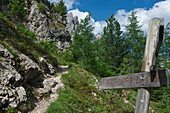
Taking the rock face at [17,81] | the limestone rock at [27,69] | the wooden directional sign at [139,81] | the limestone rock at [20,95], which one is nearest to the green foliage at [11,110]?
the rock face at [17,81]

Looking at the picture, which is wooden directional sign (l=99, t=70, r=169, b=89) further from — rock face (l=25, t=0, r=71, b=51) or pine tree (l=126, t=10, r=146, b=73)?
rock face (l=25, t=0, r=71, b=51)

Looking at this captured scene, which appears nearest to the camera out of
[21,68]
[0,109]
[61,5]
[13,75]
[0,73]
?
[0,109]

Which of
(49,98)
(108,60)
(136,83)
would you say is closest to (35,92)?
(49,98)

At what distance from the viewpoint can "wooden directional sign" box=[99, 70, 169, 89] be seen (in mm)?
1825

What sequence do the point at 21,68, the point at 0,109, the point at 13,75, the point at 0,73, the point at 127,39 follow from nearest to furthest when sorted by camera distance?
the point at 0,109 < the point at 0,73 < the point at 13,75 < the point at 21,68 < the point at 127,39

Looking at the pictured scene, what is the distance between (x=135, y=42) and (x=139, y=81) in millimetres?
23992

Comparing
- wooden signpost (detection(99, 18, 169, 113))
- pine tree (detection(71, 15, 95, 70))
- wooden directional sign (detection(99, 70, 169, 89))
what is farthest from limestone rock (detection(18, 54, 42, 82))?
pine tree (detection(71, 15, 95, 70))

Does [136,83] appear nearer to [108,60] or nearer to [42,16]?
[108,60]

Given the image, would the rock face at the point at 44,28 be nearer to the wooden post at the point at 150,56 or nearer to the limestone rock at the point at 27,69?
the limestone rock at the point at 27,69

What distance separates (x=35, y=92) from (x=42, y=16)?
115ft

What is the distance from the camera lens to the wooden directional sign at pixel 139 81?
183 cm

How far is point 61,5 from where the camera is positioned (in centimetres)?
5169

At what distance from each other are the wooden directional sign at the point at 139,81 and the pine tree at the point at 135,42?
66.6ft

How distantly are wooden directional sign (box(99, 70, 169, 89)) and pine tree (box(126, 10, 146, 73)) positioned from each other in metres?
A: 20.3
